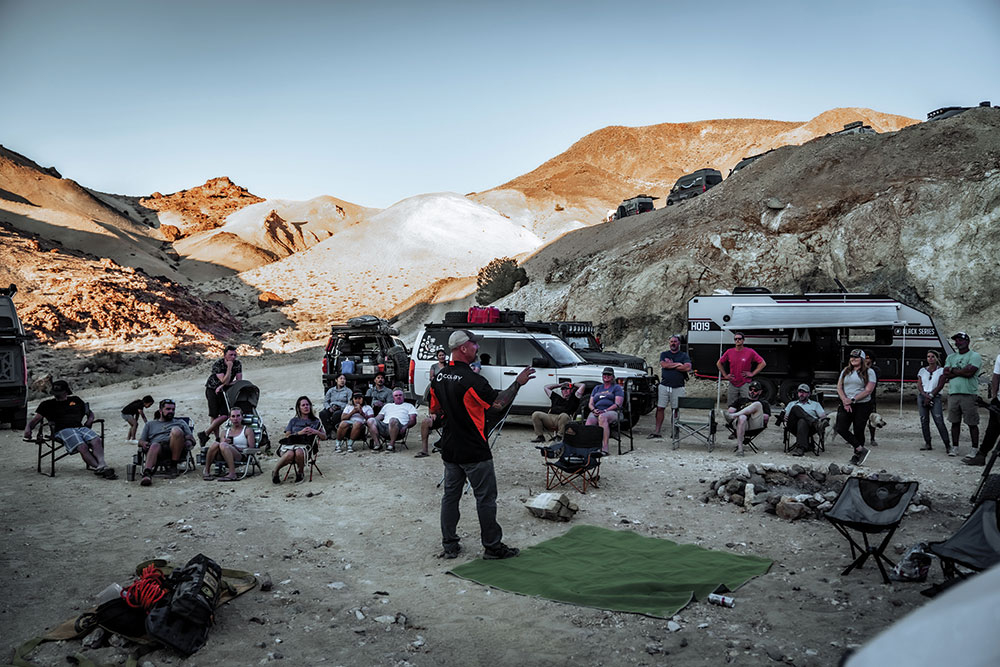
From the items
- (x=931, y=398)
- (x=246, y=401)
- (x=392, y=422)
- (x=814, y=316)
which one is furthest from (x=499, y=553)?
(x=814, y=316)

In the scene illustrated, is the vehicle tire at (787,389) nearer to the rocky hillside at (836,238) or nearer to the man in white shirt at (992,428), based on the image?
the man in white shirt at (992,428)

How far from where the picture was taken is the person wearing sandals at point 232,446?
9.19 m

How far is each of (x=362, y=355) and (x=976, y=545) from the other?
1197cm

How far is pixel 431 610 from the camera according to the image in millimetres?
5121

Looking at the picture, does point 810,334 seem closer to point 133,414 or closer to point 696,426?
point 696,426

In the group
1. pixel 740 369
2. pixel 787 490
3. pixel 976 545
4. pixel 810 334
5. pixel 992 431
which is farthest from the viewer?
pixel 810 334

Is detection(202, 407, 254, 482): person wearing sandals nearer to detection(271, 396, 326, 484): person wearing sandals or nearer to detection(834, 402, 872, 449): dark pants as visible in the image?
detection(271, 396, 326, 484): person wearing sandals

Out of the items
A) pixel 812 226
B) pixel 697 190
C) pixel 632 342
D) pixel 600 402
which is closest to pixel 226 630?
pixel 600 402

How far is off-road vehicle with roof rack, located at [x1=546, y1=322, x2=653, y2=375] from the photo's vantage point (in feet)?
43.6

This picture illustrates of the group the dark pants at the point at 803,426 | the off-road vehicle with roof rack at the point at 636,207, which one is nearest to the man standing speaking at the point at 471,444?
the dark pants at the point at 803,426

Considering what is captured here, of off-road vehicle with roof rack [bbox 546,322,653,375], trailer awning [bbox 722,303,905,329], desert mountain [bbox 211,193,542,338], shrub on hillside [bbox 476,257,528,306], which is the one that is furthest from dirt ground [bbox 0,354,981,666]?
desert mountain [bbox 211,193,542,338]

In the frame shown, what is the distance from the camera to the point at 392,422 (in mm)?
11031

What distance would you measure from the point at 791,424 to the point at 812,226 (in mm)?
16472

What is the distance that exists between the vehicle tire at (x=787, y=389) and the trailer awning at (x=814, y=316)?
139cm
